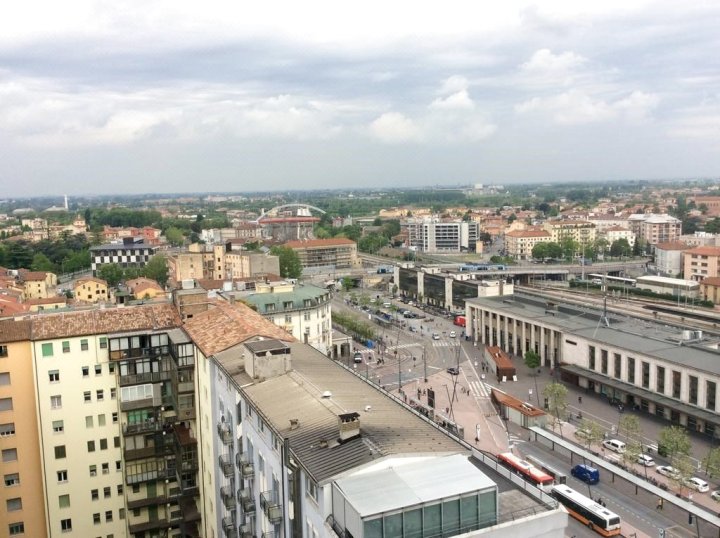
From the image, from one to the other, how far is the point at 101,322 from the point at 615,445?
2860 cm

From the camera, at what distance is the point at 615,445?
37562 millimetres

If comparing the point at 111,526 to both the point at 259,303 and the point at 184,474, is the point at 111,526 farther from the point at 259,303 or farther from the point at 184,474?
the point at 259,303

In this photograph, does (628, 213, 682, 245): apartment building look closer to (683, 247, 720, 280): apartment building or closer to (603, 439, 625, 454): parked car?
(683, 247, 720, 280): apartment building

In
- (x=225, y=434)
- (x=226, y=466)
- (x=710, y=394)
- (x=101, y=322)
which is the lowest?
(x=710, y=394)

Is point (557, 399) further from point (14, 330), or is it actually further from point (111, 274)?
point (111, 274)

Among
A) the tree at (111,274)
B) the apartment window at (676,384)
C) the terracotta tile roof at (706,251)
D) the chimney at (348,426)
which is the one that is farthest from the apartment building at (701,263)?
the chimney at (348,426)

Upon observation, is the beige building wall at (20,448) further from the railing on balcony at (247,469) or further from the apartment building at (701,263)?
the apartment building at (701,263)

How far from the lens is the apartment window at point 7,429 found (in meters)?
25.6

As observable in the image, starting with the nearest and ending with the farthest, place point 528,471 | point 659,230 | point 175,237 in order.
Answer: point 528,471
point 659,230
point 175,237

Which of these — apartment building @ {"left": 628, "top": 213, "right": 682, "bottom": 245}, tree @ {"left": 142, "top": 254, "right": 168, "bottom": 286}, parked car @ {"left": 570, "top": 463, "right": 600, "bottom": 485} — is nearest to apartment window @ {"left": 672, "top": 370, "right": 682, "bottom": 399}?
parked car @ {"left": 570, "top": 463, "right": 600, "bottom": 485}

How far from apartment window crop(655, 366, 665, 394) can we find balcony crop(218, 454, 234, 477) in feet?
108

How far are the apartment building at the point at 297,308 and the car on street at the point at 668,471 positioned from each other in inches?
1078

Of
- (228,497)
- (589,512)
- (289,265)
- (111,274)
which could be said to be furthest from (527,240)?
(228,497)

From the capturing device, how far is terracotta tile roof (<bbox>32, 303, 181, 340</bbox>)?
26.5 m
